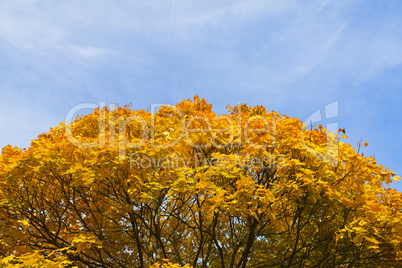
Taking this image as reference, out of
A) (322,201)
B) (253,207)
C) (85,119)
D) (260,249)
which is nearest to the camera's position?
(253,207)

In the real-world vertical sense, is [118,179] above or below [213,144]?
below

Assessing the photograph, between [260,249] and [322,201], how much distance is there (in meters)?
4.37

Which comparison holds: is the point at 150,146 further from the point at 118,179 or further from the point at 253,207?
the point at 253,207

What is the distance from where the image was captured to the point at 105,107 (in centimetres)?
1238

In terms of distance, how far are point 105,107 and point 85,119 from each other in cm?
85

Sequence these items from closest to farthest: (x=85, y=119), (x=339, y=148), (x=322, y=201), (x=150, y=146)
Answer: (x=150, y=146) < (x=339, y=148) < (x=322, y=201) < (x=85, y=119)

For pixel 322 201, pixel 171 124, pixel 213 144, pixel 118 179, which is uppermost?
pixel 171 124

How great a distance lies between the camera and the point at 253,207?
7.77 meters

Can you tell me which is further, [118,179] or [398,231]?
[398,231]

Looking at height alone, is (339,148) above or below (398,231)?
above

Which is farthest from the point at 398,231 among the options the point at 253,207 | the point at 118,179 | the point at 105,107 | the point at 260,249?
the point at 105,107

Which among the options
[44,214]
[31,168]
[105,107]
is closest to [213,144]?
[105,107]

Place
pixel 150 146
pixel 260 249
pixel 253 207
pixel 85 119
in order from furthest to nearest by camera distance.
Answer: pixel 260 249 < pixel 85 119 < pixel 150 146 < pixel 253 207

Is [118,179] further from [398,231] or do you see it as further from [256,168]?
[398,231]
